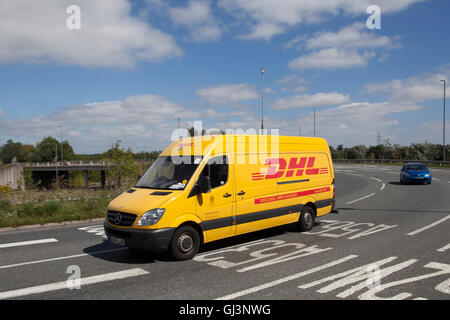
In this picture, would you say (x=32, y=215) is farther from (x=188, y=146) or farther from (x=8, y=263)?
(x=188, y=146)

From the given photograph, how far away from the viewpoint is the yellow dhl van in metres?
6.16

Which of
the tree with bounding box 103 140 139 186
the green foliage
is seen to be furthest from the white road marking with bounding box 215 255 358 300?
the green foliage

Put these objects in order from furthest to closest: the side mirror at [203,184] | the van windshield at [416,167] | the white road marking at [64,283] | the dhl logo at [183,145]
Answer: the van windshield at [416,167]
the dhl logo at [183,145]
the side mirror at [203,184]
the white road marking at [64,283]

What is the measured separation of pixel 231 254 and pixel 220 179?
1.50 m

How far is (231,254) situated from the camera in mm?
6801

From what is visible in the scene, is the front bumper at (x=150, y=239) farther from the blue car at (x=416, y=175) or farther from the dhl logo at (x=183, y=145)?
the blue car at (x=416, y=175)

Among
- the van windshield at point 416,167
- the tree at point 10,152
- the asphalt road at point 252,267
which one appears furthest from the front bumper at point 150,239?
the tree at point 10,152

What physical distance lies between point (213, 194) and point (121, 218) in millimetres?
1789

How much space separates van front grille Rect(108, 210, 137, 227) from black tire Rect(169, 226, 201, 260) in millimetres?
829

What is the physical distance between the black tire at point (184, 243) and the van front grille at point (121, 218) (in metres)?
0.83

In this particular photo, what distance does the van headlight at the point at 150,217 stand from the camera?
6.02 metres

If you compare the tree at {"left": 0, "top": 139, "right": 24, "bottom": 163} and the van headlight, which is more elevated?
the tree at {"left": 0, "top": 139, "right": 24, "bottom": 163}

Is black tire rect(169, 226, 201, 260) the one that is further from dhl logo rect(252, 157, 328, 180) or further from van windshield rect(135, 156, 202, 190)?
dhl logo rect(252, 157, 328, 180)
